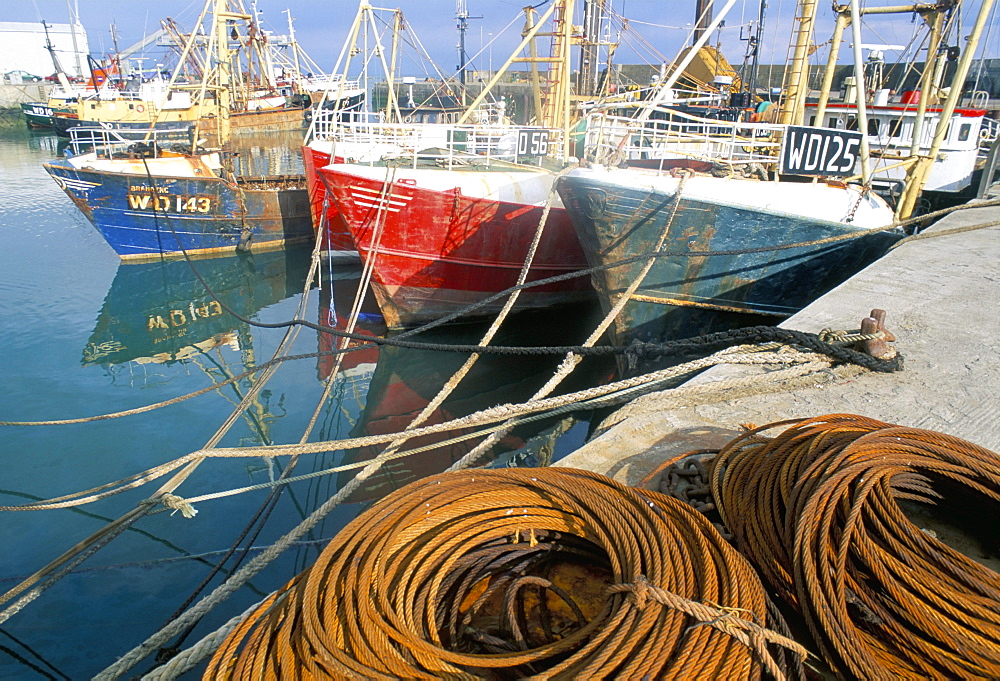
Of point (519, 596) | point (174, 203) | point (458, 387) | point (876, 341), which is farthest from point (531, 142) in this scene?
point (519, 596)

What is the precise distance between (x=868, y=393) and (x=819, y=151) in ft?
14.0

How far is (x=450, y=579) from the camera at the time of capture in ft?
8.13

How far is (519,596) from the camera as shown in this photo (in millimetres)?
2500

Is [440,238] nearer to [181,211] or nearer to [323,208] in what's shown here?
[323,208]

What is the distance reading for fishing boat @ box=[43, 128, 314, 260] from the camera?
45.8 feet

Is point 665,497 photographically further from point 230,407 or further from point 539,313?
point 539,313

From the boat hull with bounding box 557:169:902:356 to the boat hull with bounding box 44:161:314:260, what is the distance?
10.7 metres

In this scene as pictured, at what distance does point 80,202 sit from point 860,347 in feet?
52.1

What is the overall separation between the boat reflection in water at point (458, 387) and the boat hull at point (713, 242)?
2080 mm

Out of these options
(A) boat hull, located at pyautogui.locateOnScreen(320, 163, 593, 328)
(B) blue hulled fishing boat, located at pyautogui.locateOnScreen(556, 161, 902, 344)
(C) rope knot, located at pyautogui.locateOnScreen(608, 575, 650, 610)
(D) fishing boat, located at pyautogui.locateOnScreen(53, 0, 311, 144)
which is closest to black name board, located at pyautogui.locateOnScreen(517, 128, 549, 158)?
(A) boat hull, located at pyautogui.locateOnScreen(320, 163, 593, 328)

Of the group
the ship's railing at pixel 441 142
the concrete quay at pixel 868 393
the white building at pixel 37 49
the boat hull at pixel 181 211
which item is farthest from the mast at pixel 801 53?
the white building at pixel 37 49

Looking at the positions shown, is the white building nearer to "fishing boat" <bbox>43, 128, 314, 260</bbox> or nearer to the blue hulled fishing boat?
"fishing boat" <bbox>43, 128, 314, 260</bbox>

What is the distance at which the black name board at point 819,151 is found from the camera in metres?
6.96

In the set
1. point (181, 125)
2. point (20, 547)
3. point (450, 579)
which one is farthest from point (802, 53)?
point (181, 125)
